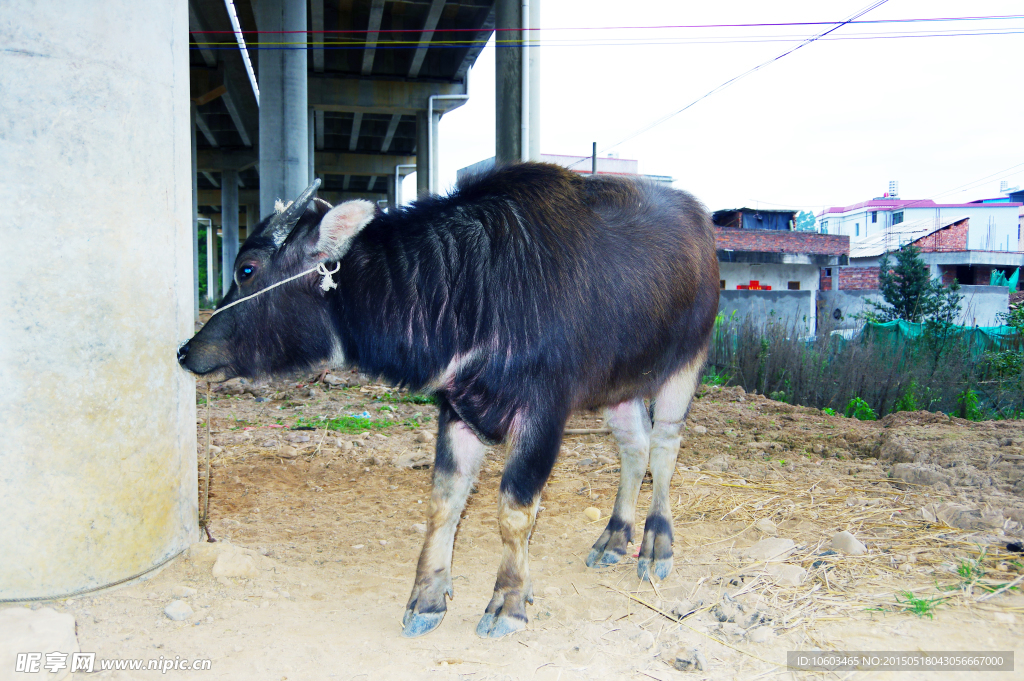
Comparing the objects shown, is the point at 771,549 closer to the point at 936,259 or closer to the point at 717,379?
the point at 717,379

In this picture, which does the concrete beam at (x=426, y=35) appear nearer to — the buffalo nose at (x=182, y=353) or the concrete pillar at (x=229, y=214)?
the concrete pillar at (x=229, y=214)

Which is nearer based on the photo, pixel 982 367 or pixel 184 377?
pixel 184 377

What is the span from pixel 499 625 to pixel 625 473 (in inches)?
56.0

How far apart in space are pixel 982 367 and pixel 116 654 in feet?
37.3

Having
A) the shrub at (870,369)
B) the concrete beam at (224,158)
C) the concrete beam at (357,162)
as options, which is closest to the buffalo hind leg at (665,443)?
the shrub at (870,369)

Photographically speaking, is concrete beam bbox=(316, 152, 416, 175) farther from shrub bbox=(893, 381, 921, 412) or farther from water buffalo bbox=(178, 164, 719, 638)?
water buffalo bbox=(178, 164, 719, 638)

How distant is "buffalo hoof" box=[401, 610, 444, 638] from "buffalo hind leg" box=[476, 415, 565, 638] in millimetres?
195

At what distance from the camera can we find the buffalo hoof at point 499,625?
9.82 feet

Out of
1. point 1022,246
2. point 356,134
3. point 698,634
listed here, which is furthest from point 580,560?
point 1022,246

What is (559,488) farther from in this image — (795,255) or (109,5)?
(795,255)

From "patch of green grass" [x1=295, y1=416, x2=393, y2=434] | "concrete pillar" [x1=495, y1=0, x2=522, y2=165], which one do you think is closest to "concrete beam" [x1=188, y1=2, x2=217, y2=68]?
"concrete pillar" [x1=495, y1=0, x2=522, y2=165]

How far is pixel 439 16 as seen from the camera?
16266 millimetres

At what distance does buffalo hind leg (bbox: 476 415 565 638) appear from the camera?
9.87 ft

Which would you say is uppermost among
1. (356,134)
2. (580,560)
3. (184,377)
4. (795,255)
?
(356,134)
